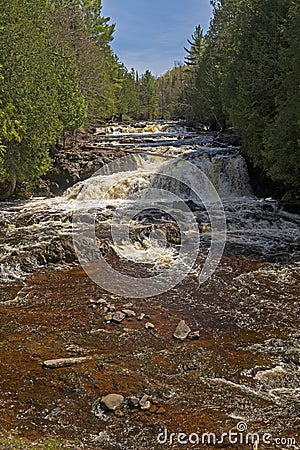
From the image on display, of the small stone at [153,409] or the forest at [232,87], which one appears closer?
the small stone at [153,409]

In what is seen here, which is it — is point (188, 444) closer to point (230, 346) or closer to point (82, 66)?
point (230, 346)

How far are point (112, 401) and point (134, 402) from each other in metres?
0.27

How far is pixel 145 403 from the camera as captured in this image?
513 cm

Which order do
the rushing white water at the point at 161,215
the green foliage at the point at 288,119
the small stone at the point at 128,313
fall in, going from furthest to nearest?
the green foliage at the point at 288,119 < the rushing white water at the point at 161,215 < the small stone at the point at 128,313

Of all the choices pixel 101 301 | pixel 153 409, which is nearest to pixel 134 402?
pixel 153 409

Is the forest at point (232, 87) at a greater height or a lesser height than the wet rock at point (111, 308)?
greater

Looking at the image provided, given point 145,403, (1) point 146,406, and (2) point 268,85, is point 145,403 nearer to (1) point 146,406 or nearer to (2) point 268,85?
(1) point 146,406

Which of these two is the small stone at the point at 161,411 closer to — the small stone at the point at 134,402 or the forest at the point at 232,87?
the small stone at the point at 134,402

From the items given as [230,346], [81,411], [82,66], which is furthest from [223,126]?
[81,411]

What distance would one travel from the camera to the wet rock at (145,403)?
5062 millimetres

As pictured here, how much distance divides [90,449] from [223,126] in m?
31.8

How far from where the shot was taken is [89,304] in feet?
26.9

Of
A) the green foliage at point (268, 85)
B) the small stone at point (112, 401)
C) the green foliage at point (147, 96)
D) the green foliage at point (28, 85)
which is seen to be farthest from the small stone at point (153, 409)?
the green foliage at point (147, 96)

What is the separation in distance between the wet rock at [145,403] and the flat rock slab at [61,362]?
1292 mm
